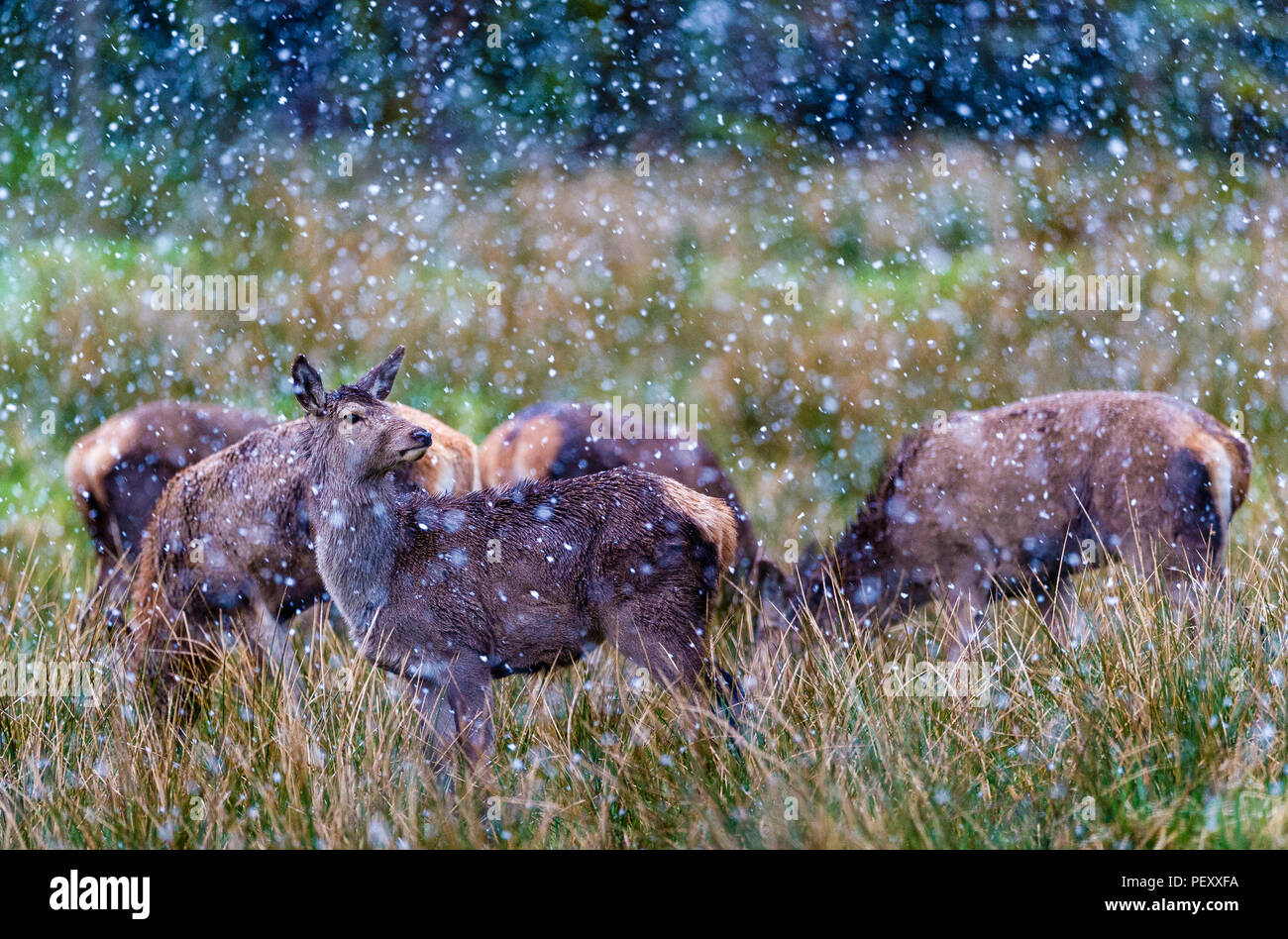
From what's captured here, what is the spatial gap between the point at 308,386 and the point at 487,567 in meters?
0.85

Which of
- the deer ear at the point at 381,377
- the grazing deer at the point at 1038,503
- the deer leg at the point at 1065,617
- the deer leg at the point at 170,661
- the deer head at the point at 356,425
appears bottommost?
the deer leg at the point at 170,661

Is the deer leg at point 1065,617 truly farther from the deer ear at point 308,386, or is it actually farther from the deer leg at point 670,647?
the deer ear at point 308,386

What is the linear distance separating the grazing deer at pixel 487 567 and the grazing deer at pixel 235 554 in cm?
46

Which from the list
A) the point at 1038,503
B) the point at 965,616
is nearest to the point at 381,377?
the point at 965,616

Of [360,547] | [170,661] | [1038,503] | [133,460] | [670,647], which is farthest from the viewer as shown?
[1038,503]

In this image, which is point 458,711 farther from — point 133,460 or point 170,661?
point 133,460

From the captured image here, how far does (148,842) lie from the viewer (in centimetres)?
363

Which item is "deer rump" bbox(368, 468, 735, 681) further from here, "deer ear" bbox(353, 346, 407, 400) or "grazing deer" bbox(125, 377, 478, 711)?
"grazing deer" bbox(125, 377, 478, 711)

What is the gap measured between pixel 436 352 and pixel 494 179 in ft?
3.14

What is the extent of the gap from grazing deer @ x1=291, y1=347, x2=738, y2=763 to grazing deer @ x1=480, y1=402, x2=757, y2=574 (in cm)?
50

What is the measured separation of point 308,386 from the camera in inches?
154

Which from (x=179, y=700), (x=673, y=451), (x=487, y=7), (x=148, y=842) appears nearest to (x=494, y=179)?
(x=487, y=7)

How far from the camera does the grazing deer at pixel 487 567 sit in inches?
150

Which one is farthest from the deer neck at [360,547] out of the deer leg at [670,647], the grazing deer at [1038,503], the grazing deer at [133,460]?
the grazing deer at [1038,503]
